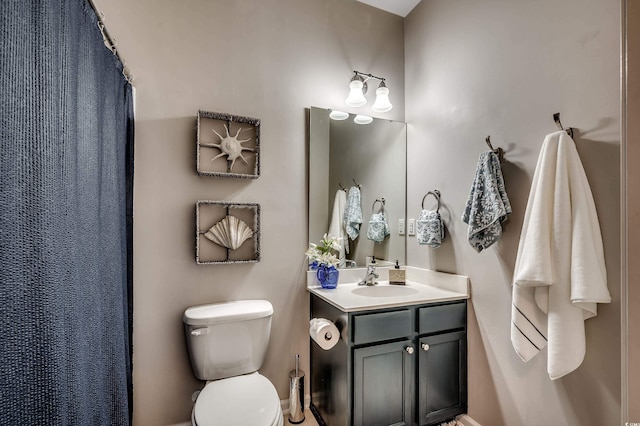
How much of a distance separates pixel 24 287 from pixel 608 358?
6.13 ft

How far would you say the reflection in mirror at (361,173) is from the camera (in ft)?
6.80

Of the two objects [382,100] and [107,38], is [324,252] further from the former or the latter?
[107,38]

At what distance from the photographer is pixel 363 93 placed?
225 cm

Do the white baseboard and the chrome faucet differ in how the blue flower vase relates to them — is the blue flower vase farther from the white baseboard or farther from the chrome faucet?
the white baseboard

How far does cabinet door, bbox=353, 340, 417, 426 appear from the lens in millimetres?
1531

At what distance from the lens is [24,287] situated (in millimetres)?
620

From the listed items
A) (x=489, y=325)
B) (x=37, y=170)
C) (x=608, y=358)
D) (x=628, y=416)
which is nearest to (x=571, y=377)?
(x=608, y=358)

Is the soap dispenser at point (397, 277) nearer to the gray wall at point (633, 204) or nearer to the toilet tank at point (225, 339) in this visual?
the toilet tank at point (225, 339)

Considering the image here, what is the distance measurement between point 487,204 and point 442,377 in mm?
1014

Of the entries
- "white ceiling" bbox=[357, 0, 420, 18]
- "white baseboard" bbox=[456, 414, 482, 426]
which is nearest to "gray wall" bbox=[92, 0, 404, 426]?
"white ceiling" bbox=[357, 0, 420, 18]

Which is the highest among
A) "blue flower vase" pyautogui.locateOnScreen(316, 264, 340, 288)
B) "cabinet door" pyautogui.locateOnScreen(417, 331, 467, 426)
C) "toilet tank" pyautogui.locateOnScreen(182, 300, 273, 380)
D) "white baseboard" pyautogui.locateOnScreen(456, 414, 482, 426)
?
"blue flower vase" pyautogui.locateOnScreen(316, 264, 340, 288)

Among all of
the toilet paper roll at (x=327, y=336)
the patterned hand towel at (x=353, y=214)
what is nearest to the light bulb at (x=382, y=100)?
the patterned hand towel at (x=353, y=214)

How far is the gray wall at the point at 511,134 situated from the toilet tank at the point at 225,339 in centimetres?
123

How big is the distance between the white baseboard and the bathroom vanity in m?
0.05
